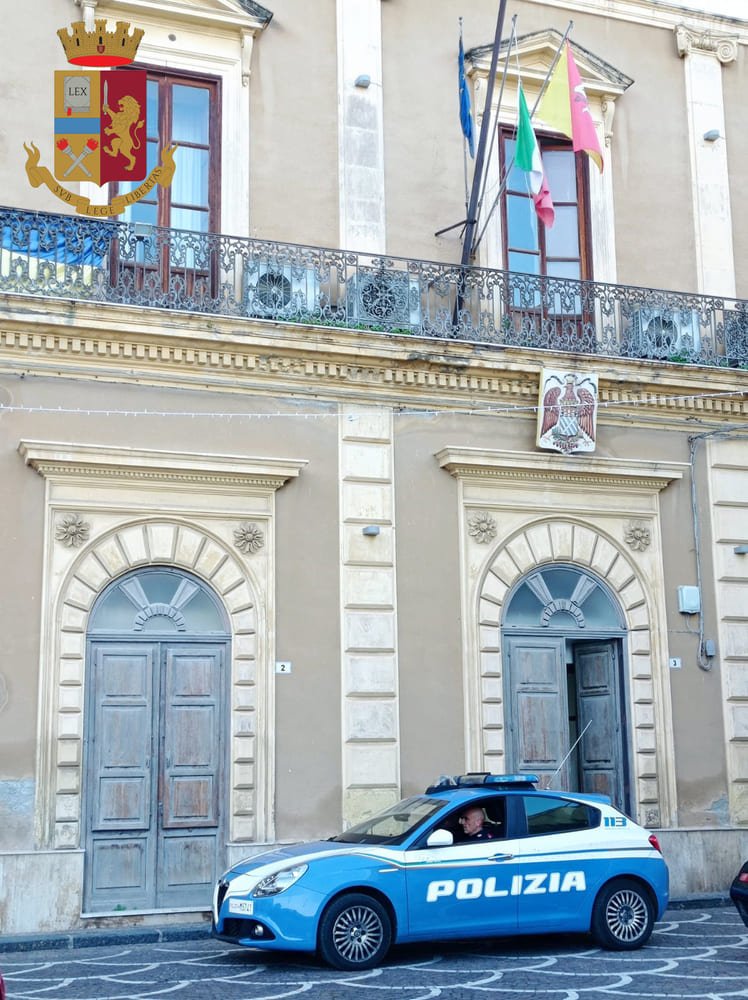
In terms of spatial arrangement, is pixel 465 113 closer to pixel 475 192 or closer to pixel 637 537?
pixel 475 192

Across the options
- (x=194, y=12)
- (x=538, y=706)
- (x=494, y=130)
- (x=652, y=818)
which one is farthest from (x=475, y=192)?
(x=652, y=818)

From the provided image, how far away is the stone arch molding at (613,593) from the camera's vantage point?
14.6 meters

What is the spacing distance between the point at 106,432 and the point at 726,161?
9221mm

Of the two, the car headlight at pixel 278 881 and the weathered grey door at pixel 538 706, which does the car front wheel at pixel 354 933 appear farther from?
the weathered grey door at pixel 538 706

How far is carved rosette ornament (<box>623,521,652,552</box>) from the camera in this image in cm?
1570

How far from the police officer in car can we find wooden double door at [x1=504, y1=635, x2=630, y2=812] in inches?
147

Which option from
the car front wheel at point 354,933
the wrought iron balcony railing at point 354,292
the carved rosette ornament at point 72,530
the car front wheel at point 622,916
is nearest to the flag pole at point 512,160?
the wrought iron balcony railing at point 354,292

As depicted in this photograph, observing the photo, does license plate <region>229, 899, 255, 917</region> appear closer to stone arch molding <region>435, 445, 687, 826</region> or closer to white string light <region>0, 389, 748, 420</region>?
stone arch molding <region>435, 445, 687, 826</region>

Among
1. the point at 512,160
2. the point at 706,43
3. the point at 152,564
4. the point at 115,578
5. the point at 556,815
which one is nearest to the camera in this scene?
the point at 556,815

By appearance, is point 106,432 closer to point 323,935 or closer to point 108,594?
point 108,594

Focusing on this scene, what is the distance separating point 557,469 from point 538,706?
276 centimetres

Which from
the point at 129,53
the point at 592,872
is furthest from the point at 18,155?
the point at 592,872

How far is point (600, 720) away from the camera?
51.3 feet

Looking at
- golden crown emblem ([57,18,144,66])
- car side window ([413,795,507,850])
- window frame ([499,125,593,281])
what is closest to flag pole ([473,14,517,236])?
window frame ([499,125,593,281])
